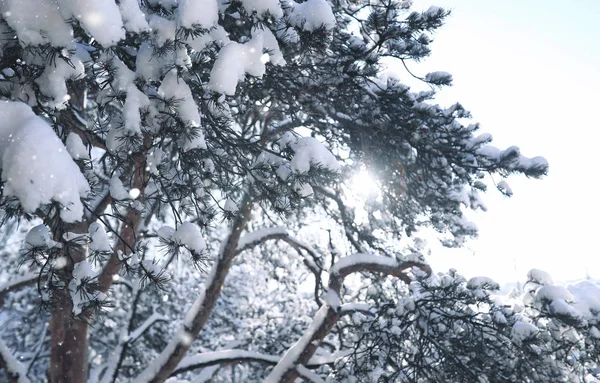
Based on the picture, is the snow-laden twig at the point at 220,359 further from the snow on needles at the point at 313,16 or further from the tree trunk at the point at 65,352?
the snow on needles at the point at 313,16

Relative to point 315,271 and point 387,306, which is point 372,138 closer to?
point 387,306

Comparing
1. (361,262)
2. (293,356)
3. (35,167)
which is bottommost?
(35,167)

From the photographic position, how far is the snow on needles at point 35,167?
4.58 ft

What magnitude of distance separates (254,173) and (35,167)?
1.59m

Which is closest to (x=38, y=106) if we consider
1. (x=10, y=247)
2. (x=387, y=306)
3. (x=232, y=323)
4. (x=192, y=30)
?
(x=192, y=30)

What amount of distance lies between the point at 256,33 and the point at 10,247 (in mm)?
8790

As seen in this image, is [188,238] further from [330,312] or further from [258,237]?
[258,237]

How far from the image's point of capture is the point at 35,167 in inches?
55.4

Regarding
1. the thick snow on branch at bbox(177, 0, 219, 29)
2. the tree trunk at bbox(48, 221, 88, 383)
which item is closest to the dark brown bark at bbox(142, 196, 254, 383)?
the tree trunk at bbox(48, 221, 88, 383)

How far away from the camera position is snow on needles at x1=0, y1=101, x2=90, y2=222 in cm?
140

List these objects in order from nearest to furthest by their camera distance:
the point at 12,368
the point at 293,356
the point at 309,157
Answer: the point at 309,157, the point at 12,368, the point at 293,356

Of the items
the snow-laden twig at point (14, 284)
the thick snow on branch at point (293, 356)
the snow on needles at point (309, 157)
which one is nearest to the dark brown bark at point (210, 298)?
the thick snow on branch at point (293, 356)

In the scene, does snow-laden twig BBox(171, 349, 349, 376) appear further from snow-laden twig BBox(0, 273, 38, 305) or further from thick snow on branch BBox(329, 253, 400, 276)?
snow-laden twig BBox(0, 273, 38, 305)

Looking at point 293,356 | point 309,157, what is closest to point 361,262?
point 293,356
